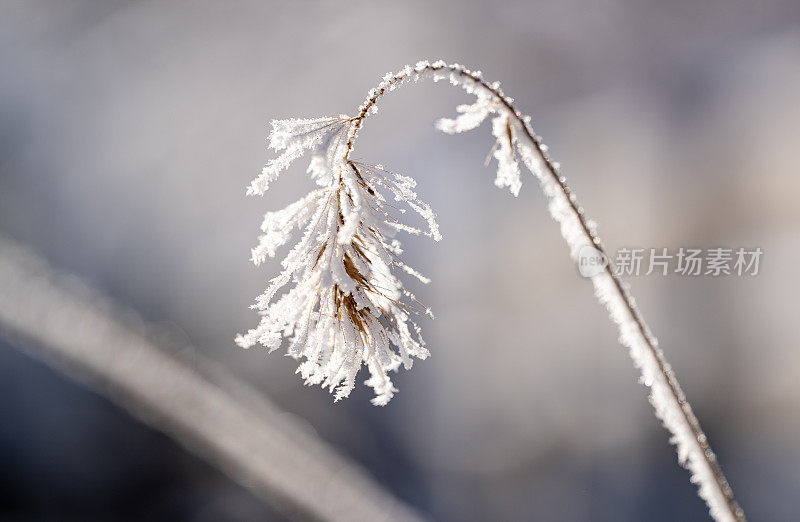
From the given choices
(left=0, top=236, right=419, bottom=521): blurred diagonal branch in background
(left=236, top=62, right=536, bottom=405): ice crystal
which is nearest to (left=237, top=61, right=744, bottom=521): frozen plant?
(left=236, top=62, right=536, bottom=405): ice crystal

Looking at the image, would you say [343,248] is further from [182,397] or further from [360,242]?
[182,397]

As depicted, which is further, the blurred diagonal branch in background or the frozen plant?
the blurred diagonal branch in background

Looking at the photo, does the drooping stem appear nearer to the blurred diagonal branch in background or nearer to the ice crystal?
the ice crystal

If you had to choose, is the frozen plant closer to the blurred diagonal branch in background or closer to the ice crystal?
the ice crystal

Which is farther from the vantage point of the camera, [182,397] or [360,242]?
[182,397]

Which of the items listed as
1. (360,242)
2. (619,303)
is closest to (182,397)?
(360,242)

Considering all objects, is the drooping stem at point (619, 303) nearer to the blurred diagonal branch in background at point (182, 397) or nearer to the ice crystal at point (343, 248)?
the ice crystal at point (343, 248)

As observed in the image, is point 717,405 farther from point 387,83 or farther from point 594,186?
point 387,83
